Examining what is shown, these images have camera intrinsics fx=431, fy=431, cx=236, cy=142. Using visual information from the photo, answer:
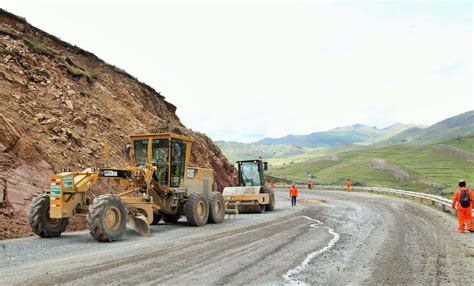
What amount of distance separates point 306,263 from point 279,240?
119 inches

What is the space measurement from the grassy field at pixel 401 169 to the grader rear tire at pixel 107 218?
6494 centimetres

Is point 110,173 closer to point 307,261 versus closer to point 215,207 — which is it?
point 215,207

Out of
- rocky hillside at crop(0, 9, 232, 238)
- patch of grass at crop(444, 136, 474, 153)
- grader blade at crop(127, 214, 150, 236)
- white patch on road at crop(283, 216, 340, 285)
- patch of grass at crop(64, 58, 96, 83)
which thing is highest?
patch of grass at crop(444, 136, 474, 153)

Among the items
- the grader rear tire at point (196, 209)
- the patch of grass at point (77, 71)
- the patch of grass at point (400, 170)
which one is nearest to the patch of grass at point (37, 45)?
the patch of grass at point (77, 71)

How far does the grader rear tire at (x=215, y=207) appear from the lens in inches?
647

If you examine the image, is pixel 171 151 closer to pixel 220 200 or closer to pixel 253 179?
pixel 220 200

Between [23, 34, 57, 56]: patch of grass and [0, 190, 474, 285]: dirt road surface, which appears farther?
[23, 34, 57, 56]: patch of grass

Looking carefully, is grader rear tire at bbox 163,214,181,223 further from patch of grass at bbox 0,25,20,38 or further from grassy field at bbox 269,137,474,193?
grassy field at bbox 269,137,474,193

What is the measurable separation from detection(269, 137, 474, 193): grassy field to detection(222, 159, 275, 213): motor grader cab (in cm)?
5152

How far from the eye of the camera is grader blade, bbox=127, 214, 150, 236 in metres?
12.7

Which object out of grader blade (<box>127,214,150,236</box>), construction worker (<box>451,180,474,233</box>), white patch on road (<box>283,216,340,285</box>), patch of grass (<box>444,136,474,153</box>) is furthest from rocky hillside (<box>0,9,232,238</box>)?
patch of grass (<box>444,136,474,153</box>)

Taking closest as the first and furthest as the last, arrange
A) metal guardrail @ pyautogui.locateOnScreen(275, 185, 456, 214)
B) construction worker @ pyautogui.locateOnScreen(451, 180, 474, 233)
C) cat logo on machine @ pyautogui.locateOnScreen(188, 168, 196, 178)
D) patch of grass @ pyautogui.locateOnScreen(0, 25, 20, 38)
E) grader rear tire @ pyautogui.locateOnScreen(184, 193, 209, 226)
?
construction worker @ pyautogui.locateOnScreen(451, 180, 474, 233) < grader rear tire @ pyautogui.locateOnScreen(184, 193, 209, 226) < cat logo on machine @ pyautogui.locateOnScreen(188, 168, 196, 178) < patch of grass @ pyautogui.locateOnScreen(0, 25, 20, 38) < metal guardrail @ pyautogui.locateOnScreen(275, 185, 456, 214)

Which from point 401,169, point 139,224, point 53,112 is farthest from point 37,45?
point 401,169

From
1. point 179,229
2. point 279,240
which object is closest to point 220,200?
point 179,229
